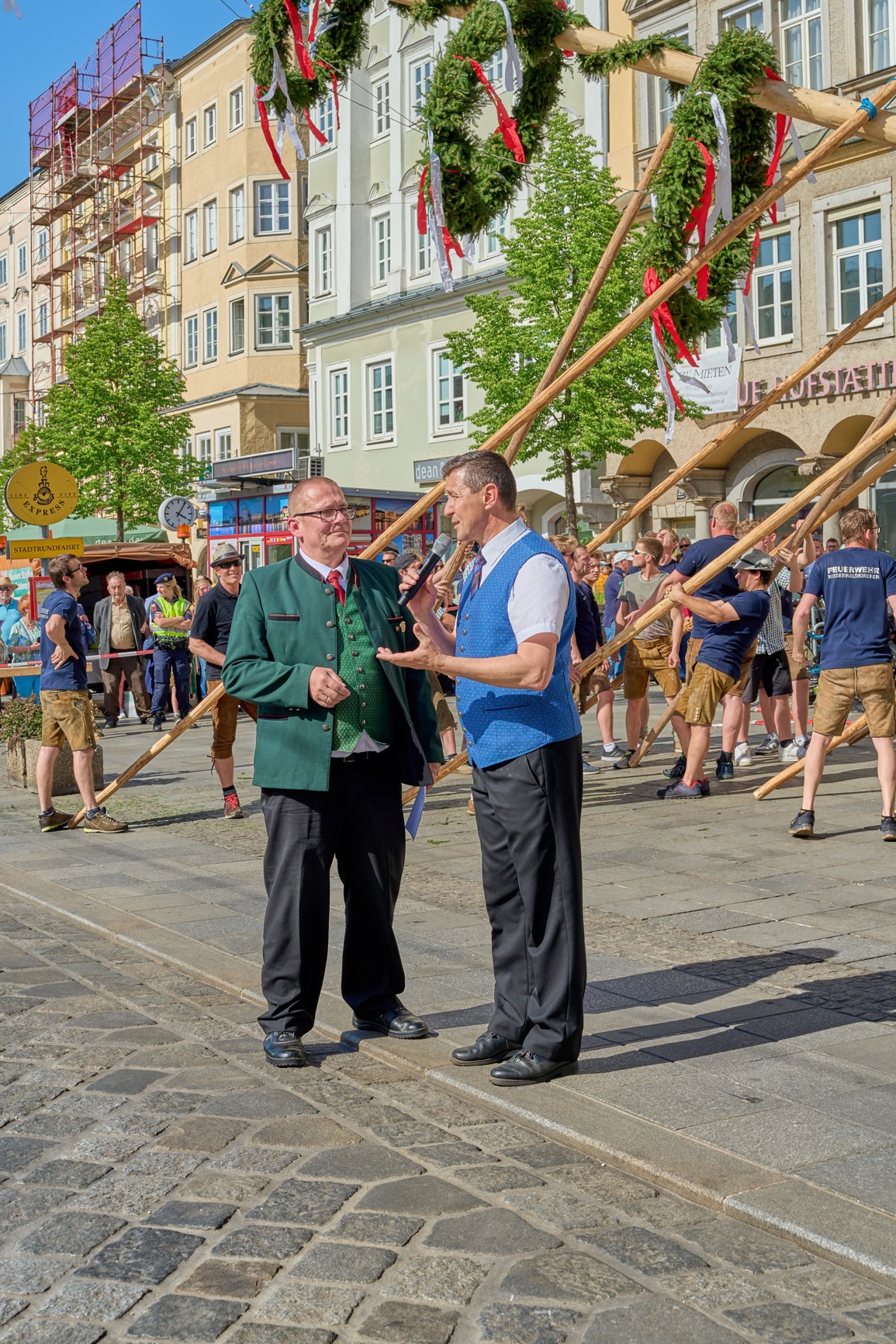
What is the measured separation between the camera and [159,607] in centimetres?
1961

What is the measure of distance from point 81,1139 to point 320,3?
16.9 ft

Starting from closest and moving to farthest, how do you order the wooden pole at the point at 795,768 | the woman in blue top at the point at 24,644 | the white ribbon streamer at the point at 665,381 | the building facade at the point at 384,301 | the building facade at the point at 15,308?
1. the white ribbon streamer at the point at 665,381
2. the wooden pole at the point at 795,768
3. the woman in blue top at the point at 24,644
4. the building facade at the point at 384,301
5. the building facade at the point at 15,308

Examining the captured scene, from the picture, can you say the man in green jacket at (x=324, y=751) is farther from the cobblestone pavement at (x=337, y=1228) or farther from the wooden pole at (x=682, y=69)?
the wooden pole at (x=682, y=69)

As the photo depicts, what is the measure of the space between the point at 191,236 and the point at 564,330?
2535 cm

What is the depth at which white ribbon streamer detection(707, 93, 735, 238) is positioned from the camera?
279 inches

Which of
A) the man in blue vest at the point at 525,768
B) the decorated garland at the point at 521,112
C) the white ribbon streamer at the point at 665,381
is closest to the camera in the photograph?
the man in blue vest at the point at 525,768

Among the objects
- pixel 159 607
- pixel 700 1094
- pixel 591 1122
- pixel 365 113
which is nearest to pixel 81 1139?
pixel 591 1122

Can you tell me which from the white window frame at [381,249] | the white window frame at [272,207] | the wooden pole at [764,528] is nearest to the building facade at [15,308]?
the white window frame at [272,207]

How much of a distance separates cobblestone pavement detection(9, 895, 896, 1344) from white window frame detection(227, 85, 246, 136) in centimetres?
4391

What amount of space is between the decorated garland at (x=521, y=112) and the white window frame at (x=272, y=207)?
38.6 metres

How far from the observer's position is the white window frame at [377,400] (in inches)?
1544

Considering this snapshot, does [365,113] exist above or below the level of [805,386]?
above

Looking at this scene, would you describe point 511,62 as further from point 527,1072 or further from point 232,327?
point 232,327

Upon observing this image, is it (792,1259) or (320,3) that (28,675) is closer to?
(320,3)
